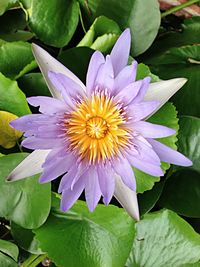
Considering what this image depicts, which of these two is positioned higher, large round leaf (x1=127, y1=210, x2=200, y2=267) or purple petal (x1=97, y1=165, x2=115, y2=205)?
purple petal (x1=97, y1=165, x2=115, y2=205)

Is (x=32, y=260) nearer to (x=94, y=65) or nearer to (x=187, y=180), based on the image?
(x=187, y=180)

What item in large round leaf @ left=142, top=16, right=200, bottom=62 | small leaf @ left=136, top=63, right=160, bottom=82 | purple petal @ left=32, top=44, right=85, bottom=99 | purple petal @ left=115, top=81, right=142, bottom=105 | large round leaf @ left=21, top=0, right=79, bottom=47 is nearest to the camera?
purple petal @ left=115, top=81, right=142, bottom=105

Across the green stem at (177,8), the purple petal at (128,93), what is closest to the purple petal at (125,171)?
the purple petal at (128,93)

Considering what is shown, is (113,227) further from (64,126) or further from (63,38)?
(63,38)

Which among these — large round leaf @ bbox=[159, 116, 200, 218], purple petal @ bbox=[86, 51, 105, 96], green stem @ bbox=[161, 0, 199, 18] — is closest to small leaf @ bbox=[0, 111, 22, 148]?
purple petal @ bbox=[86, 51, 105, 96]

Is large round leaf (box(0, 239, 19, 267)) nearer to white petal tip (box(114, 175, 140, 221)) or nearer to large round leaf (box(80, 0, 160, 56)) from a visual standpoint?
white petal tip (box(114, 175, 140, 221))
